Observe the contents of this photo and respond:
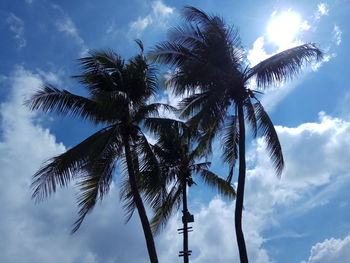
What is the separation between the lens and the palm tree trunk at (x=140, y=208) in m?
14.5

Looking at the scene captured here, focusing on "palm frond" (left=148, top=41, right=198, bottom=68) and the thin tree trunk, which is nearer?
"palm frond" (left=148, top=41, right=198, bottom=68)

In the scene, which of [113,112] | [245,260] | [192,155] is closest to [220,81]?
[113,112]

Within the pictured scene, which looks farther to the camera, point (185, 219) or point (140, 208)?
point (185, 219)

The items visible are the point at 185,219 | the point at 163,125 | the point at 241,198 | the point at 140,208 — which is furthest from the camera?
the point at 185,219

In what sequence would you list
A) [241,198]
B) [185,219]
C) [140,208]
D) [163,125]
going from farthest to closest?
[185,219], [163,125], [140,208], [241,198]

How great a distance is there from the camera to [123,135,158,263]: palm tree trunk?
47.6 feet

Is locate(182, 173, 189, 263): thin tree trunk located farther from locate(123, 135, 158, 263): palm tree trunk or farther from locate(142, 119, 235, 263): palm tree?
locate(123, 135, 158, 263): palm tree trunk

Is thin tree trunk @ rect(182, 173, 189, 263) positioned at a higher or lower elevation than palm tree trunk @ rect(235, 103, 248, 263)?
higher

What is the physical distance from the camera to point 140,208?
15.1m

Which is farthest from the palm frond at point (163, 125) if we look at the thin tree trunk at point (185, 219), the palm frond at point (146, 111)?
the thin tree trunk at point (185, 219)

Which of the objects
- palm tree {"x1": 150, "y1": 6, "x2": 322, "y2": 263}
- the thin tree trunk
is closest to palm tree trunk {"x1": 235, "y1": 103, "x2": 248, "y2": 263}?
palm tree {"x1": 150, "y1": 6, "x2": 322, "y2": 263}

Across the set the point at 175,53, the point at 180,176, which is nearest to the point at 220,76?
the point at 175,53

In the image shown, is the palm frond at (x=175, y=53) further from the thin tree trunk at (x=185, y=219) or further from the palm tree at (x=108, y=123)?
the thin tree trunk at (x=185, y=219)

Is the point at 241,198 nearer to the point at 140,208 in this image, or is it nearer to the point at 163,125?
the point at 140,208
